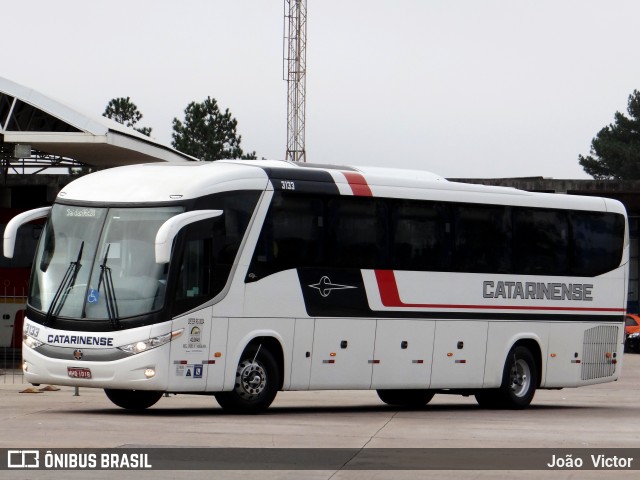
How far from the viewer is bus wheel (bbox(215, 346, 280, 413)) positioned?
18.7m

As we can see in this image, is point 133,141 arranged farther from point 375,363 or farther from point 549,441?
point 549,441

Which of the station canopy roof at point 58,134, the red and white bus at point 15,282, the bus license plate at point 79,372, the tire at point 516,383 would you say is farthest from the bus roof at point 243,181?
the red and white bus at point 15,282

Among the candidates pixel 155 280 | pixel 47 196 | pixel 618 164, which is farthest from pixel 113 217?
pixel 618 164

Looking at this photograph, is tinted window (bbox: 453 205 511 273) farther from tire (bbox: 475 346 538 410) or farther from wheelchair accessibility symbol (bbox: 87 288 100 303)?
wheelchair accessibility symbol (bbox: 87 288 100 303)

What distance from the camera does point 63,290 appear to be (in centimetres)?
1819

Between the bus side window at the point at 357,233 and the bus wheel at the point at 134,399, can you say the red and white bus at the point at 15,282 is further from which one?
the bus side window at the point at 357,233

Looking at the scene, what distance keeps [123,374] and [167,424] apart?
1306 mm

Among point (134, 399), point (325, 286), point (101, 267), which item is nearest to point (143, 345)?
point (101, 267)

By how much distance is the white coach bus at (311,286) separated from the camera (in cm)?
1791

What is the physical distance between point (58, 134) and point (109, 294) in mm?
18415

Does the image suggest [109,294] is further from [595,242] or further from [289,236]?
[595,242]

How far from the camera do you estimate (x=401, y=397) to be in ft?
76.2

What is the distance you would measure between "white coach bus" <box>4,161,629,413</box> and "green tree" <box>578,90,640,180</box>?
3404 inches

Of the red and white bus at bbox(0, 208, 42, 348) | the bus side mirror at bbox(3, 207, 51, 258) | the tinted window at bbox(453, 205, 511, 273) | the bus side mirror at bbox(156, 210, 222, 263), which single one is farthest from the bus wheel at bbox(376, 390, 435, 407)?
the red and white bus at bbox(0, 208, 42, 348)
